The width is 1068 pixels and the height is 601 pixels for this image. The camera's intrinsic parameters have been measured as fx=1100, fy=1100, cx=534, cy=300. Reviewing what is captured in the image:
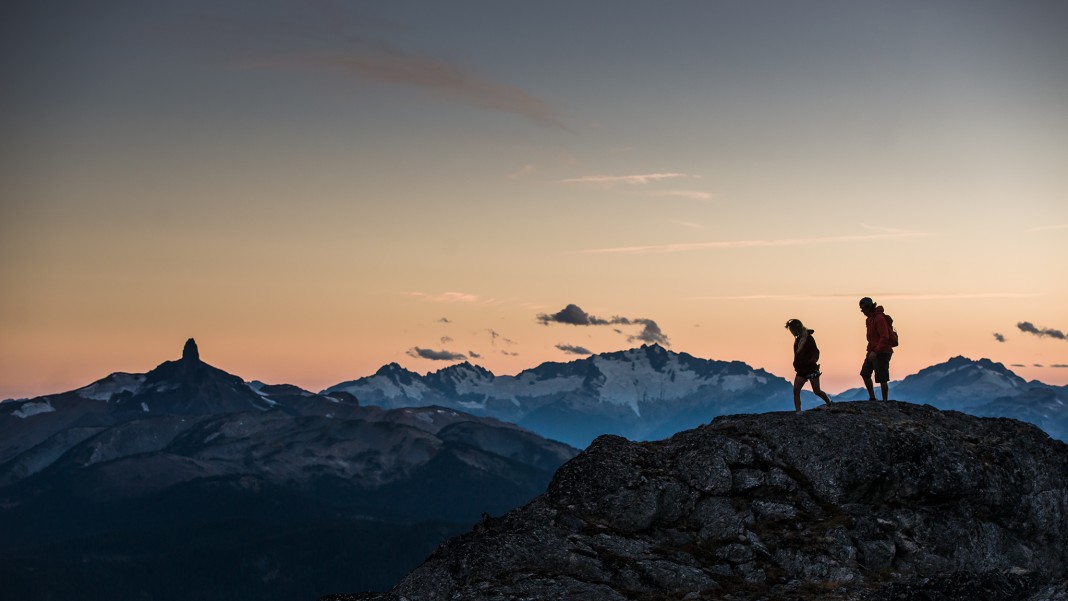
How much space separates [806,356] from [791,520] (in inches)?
379

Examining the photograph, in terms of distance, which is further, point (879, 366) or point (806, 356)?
point (879, 366)

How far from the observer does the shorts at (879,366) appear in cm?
4844

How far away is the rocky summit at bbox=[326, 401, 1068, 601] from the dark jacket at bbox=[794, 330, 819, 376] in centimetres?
280

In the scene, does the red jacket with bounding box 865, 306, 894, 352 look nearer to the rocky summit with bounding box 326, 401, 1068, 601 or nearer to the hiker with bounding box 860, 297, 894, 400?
the hiker with bounding box 860, 297, 894, 400

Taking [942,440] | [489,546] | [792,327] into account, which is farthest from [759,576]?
[792,327]

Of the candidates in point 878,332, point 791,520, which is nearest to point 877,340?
point 878,332

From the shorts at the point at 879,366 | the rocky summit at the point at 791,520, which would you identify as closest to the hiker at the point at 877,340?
the shorts at the point at 879,366

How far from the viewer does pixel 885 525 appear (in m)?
39.0

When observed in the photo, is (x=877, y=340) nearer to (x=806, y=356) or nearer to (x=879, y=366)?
(x=879, y=366)

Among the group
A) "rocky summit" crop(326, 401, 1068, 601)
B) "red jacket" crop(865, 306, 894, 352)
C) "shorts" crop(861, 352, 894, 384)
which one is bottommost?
"rocky summit" crop(326, 401, 1068, 601)

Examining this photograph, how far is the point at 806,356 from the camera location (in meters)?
46.9

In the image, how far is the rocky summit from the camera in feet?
113

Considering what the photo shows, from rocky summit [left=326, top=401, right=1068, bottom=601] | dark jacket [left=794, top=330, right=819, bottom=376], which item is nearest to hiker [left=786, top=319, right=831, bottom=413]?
dark jacket [left=794, top=330, right=819, bottom=376]

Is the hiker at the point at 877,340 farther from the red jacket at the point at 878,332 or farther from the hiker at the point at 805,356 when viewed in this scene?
the hiker at the point at 805,356
